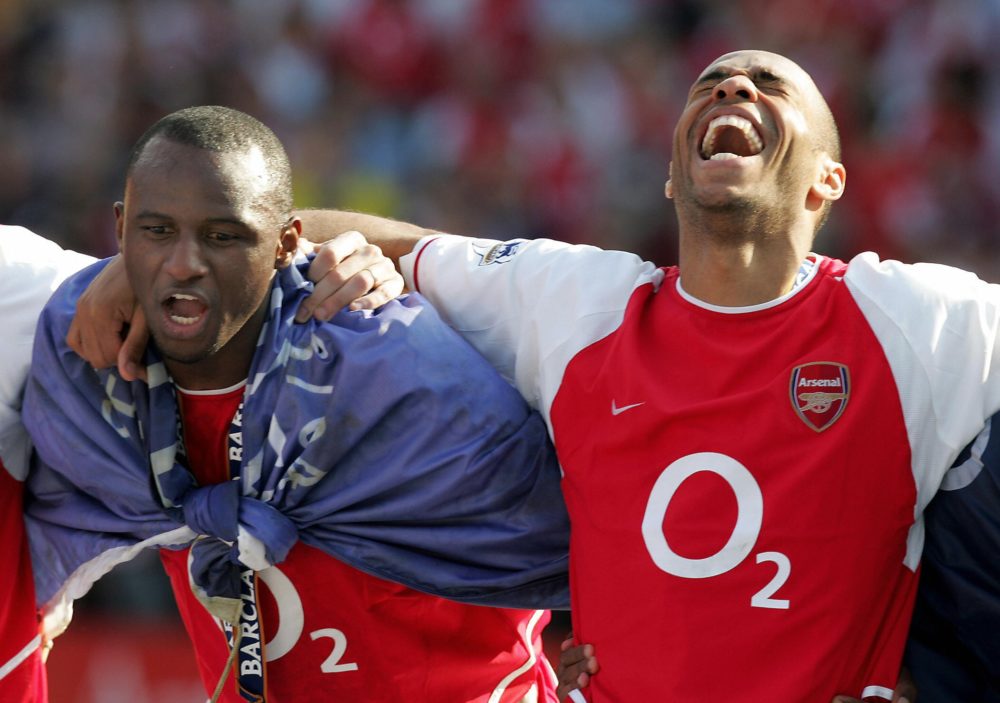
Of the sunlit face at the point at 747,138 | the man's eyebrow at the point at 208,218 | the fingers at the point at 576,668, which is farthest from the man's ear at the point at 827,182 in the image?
the man's eyebrow at the point at 208,218

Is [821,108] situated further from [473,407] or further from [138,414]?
[138,414]

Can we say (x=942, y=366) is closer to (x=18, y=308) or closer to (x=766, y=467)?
(x=766, y=467)

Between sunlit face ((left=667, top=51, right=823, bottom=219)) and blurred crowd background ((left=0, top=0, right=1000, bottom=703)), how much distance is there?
9.13 ft

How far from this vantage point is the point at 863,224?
19.8 ft

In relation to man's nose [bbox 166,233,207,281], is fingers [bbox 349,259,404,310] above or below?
below

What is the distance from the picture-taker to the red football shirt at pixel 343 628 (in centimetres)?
325

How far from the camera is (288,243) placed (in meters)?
3.17

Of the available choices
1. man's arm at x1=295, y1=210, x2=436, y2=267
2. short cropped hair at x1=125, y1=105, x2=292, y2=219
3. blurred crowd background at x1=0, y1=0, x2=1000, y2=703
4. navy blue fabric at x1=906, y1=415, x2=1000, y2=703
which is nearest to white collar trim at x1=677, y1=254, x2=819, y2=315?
navy blue fabric at x1=906, y1=415, x2=1000, y2=703

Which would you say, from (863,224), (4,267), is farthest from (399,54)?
(4,267)

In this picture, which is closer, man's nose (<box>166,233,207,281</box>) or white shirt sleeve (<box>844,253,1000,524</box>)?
white shirt sleeve (<box>844,253,1000,524</box>)

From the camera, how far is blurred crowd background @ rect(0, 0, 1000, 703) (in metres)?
6.00

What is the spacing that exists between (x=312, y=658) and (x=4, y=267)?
43.5 inches

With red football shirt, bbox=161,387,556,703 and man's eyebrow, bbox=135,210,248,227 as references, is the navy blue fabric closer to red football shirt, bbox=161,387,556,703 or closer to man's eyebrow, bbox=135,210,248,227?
red football shirt, bbox=161,387,556,703

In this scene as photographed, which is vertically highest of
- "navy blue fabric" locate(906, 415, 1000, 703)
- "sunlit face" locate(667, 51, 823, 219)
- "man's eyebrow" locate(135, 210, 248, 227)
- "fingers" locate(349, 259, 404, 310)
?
"sunlit face" locate(667, 51, 823, 219)
